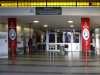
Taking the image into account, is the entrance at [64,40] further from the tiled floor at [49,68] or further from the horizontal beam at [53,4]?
the tiled floor at [49,68]

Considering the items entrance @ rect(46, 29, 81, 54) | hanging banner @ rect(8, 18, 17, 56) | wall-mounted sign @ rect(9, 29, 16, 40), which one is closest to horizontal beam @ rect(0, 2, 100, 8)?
hanging banner @ rect(8, 18, 17, 56)

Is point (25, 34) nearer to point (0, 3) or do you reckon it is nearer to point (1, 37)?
point (0, 3)

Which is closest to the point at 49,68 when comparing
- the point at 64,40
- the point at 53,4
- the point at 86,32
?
the point at 86,32

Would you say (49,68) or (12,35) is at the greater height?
(12,35)

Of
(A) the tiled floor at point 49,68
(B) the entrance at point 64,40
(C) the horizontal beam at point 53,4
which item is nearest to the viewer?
(A) the tiled floor at point 49,68

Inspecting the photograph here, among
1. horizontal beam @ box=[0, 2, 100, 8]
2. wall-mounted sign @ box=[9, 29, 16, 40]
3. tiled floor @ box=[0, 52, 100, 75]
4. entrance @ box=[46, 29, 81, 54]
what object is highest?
horizontal beam @ box=[0, 2, 100, 8]

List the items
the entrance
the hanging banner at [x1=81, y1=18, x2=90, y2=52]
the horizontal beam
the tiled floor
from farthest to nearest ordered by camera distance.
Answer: the entrance → the horizontal beam → the hanging banner at [x1=81, y1=18, x2=90, y2=52] → the tiled floor

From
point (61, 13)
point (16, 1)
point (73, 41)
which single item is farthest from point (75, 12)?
point (73, 41)

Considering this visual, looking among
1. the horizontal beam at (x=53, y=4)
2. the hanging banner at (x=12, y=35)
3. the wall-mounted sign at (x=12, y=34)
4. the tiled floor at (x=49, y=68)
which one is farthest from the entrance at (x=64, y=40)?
the tiled floor at (x=49, y=68)

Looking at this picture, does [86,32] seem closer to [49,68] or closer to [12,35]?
[12,35]

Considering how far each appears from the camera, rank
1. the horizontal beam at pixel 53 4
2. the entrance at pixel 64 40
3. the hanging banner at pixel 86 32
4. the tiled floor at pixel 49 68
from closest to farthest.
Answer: the tiled floor at pixel 49 68 < the hanging banner at pixel 86 32 < the horizontal beam at pixel 53 4 < the entrance at pixel 64 40

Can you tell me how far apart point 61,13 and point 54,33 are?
63.1 ft

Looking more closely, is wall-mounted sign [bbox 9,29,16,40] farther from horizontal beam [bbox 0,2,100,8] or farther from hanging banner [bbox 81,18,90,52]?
hanging banner [bbox 81,18,90,52]

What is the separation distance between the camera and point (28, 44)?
36469 millimetres
